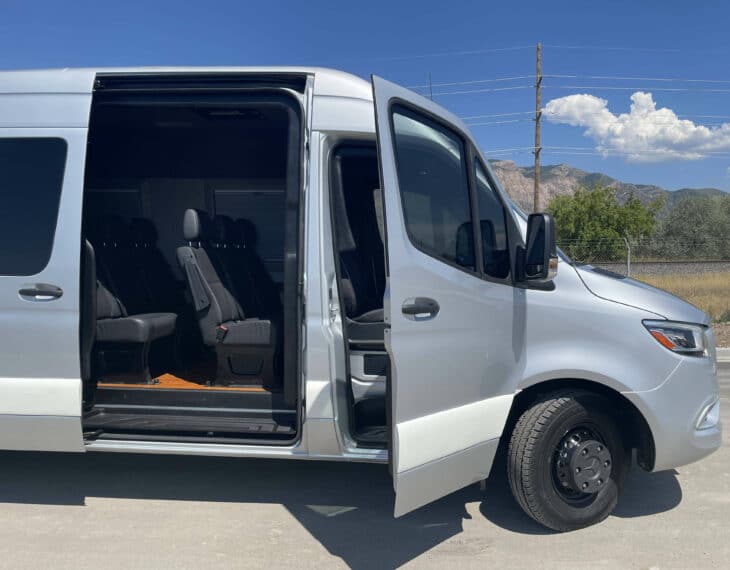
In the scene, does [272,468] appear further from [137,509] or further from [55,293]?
[55,293]

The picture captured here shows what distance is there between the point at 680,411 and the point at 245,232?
379cm

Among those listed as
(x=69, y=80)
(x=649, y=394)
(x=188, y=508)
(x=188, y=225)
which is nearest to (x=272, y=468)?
(x=188, y=508)

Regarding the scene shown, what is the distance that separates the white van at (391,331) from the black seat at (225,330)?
0.37 metres

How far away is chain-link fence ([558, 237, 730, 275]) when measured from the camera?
1931 centimetres

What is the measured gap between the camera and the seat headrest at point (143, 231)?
17.4 feet

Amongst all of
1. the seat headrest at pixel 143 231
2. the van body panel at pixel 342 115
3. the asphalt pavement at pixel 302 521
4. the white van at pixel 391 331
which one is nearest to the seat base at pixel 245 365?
the white van at pixel 391 331

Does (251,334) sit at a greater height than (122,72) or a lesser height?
lesser

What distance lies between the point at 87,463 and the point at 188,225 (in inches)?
76.6

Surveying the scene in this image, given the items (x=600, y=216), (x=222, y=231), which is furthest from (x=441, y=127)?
(x=600, y=216)

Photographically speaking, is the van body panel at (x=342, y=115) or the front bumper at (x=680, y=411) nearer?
the front bumper at (x=680, y=411)

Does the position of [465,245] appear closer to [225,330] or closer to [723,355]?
[225,330]

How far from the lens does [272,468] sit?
4.46m

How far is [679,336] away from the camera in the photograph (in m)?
3.40

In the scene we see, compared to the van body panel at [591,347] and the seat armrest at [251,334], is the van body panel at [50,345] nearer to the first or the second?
the seat armrest at [251,334]
